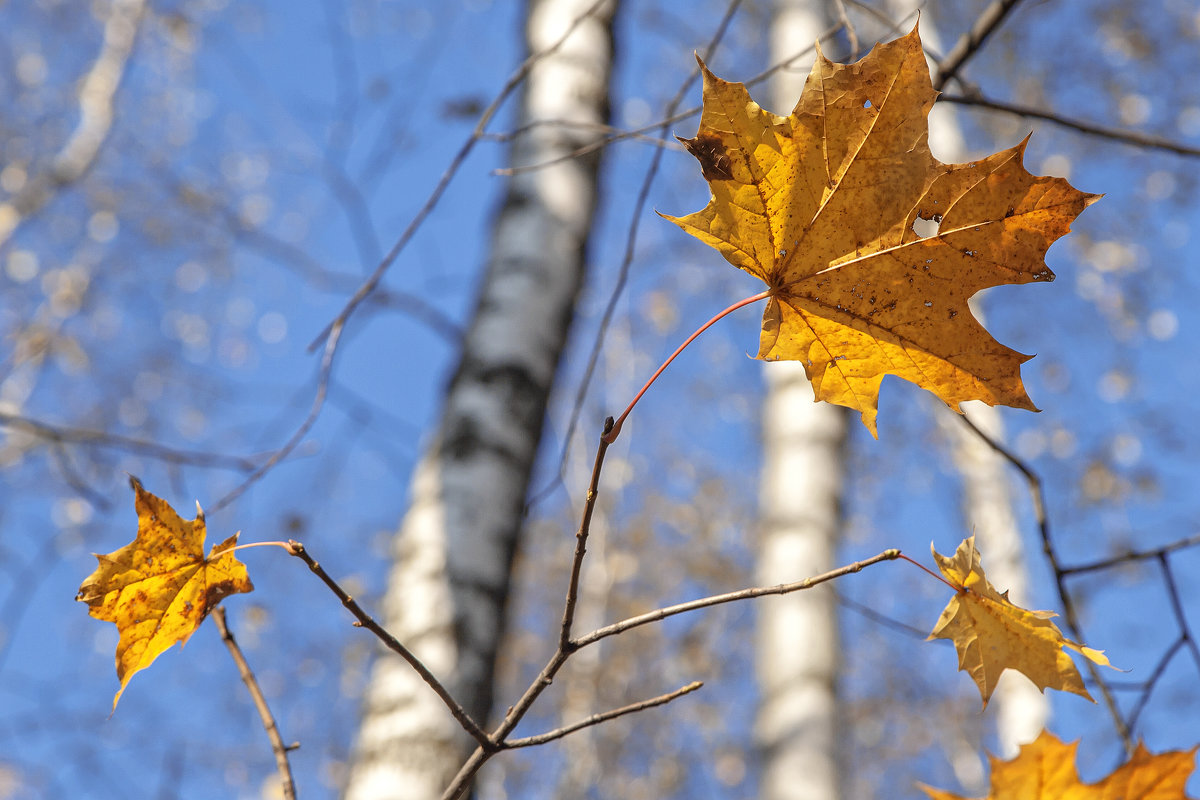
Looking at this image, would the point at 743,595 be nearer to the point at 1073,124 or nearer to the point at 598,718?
the point at 598,718

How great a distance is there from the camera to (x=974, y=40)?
866 millimetres

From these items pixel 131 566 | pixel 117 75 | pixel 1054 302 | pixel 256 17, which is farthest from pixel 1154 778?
pixel 256 17

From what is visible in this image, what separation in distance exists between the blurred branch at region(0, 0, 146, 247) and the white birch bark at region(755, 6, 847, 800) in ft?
10.7

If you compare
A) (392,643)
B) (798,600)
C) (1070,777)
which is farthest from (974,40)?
(798,600)

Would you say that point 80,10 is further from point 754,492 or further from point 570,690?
point 754,492

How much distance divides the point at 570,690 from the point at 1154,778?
461 centimetres

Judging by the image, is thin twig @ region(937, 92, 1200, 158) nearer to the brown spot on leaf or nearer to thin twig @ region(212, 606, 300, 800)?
the brown spot on leaf

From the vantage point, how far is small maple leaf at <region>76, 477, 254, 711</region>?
0.53 metres

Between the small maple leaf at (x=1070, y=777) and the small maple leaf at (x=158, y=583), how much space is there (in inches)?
18.7

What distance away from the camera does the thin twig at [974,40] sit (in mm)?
825

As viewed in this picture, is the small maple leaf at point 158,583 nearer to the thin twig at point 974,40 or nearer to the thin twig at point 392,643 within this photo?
the thin twig at point 392,643

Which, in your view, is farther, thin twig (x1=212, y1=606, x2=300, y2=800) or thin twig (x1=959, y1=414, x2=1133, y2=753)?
thin twig (x1=959, y1=414, x2=1133, y2=753)

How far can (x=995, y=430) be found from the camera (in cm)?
365

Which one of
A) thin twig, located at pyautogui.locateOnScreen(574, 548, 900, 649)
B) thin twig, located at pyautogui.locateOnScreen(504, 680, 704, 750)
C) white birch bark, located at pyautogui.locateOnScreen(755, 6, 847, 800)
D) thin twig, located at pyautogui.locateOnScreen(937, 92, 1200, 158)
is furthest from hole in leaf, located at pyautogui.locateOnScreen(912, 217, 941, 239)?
white birch bark, located at pyautogui.locateOnScreen(755, 6, 847, 800)
